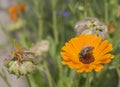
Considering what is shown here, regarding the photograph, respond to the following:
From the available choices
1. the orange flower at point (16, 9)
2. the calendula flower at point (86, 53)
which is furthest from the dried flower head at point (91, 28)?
the orange flower at point (16, 9)

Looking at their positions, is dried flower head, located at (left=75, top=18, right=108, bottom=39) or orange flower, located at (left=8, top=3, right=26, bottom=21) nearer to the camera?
dried flower head, located at (left=75, top=18, right=108, bottom=39)

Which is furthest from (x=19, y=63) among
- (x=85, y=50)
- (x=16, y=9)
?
(x=16, y=9)

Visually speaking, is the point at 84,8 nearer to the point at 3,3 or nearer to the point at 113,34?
the point at 113,34

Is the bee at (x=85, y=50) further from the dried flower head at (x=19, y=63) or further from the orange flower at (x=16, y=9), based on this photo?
the orange flower at (x=16, y=9)

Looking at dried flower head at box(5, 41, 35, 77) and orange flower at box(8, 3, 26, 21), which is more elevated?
orange flower at box(8, 3, 26, 21)

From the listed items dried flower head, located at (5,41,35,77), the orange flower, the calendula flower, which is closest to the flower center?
the calendula flower

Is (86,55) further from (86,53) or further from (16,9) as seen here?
(16,9)

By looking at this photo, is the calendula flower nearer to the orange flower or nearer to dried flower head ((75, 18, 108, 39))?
dried flower head ((75, 18, 108, 39))
